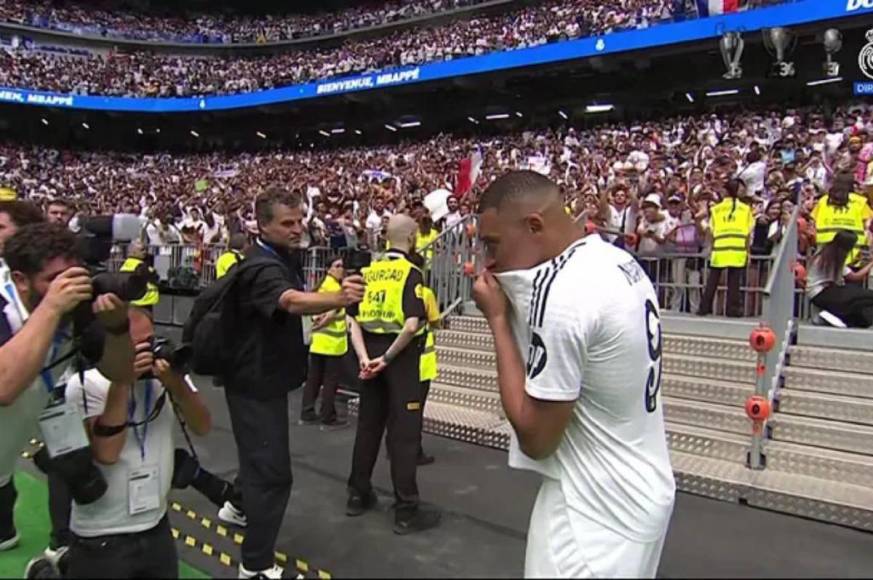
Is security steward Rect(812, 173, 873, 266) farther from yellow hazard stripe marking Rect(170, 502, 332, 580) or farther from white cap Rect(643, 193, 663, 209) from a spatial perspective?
yellow hazard stripe marking Rect(170, 502, 332, 580)

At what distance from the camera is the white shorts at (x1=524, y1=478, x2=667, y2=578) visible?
1.78 m

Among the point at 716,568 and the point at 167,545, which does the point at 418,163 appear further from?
the point at 716,568

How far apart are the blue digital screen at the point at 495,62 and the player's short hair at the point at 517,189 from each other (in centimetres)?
1834

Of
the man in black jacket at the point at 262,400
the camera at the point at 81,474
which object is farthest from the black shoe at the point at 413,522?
the camera at the point at 81,474

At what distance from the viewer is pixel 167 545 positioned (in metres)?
2.72

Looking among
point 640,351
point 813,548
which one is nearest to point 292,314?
point 640,351

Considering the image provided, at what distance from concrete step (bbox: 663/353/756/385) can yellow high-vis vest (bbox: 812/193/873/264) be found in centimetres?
166

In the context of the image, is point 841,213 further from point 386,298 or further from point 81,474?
point 81,474

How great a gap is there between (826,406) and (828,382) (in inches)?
12.8

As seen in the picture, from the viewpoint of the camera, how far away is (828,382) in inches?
244

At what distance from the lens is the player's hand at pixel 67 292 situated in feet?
7.12

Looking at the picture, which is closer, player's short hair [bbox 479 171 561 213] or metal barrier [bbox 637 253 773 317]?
player's short hair [bbox 479 171 561 213]

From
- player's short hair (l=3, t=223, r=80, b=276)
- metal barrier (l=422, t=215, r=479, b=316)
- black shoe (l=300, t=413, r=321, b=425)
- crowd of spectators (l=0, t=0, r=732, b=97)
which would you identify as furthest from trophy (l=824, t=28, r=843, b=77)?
player's short hair (l=3, t=223, r=80, b=276)

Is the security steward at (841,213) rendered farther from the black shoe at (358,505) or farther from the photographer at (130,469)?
the photographer at (130,469)
